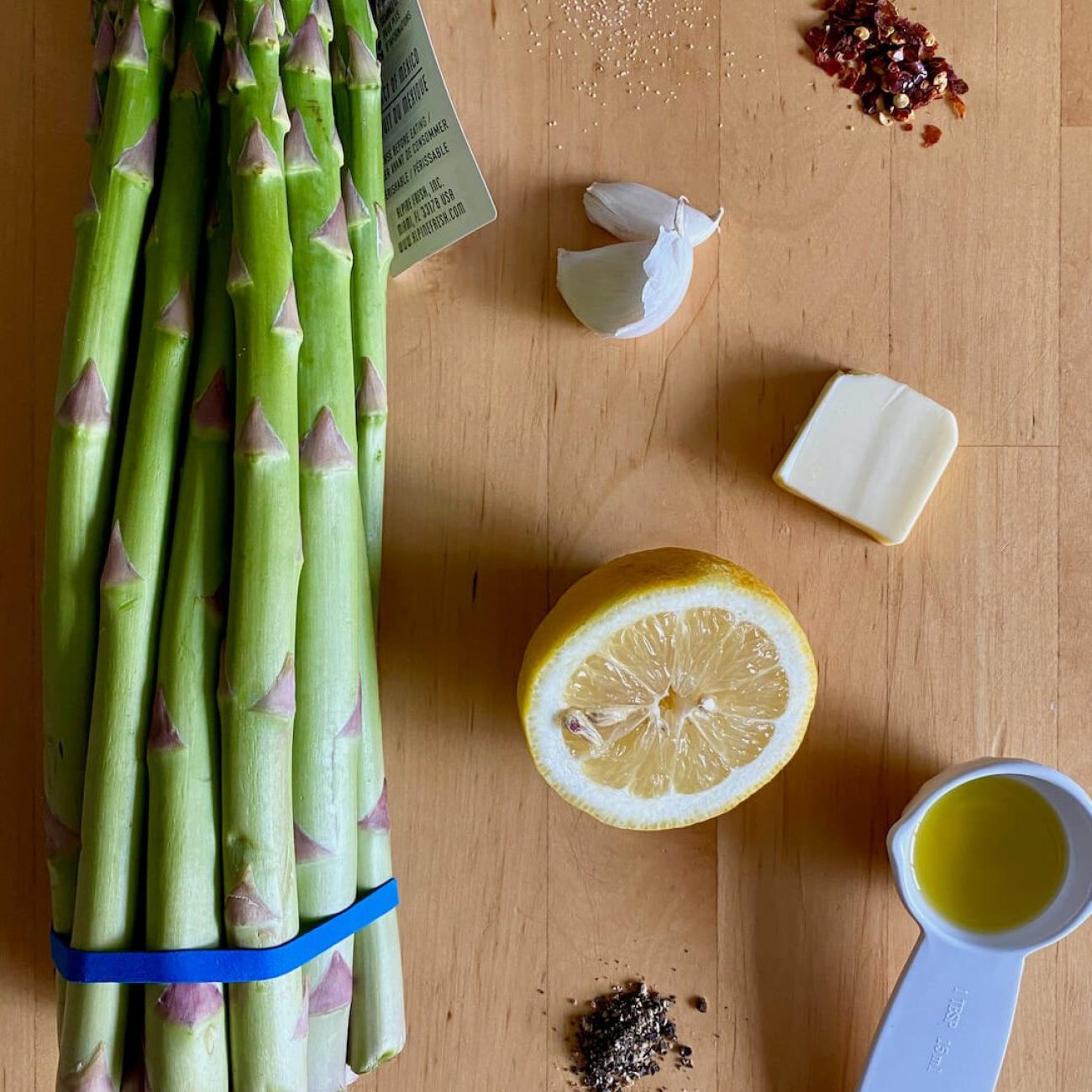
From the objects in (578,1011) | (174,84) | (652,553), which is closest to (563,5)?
(174,84)

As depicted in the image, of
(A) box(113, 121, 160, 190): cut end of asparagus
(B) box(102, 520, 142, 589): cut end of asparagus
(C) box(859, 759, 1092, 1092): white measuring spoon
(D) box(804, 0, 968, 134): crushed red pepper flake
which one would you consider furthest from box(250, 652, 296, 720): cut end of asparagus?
(D) box(804, 0, 968, 134): crushed red pepper flake

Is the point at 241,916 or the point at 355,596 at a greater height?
the point at 355,596

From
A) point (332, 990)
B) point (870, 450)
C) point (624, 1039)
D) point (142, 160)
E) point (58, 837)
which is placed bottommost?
point (624, 1039)

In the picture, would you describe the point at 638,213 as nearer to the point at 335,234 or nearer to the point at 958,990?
the point at 335,234

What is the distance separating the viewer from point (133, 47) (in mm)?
651

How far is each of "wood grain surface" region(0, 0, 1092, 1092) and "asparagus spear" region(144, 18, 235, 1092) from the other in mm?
181

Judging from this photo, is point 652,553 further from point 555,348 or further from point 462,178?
point 462,178

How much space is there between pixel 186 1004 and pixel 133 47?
0.60 meters

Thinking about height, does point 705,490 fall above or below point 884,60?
below

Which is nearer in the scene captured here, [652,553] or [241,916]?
[241,916]

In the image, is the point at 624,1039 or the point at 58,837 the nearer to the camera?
the point at 58,837

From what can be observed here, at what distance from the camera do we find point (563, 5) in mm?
797

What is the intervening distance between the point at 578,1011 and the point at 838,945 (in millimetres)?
211

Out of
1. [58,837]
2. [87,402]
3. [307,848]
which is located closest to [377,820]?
[307,848]
